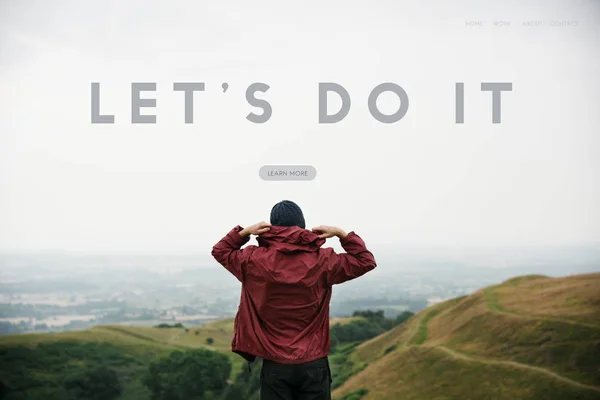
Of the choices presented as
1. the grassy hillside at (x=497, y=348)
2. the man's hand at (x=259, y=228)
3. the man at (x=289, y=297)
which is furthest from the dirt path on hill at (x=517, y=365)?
the man's hand at (x=259, y=228)

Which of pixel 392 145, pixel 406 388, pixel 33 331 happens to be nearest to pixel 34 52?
pixel 33 331

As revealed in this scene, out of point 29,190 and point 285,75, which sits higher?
point 285,75

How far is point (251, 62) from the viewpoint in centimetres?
548

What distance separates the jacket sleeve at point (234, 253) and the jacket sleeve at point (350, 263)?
0.31m

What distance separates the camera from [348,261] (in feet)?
7.82

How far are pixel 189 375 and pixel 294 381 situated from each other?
11.0 ft

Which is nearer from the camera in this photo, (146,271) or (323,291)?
(323,291)

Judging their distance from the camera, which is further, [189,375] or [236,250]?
[189,375]

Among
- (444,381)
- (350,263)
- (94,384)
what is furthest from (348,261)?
(94,384)

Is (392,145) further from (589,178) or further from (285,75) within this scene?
(589,178)

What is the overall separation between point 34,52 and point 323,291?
4.33 metres

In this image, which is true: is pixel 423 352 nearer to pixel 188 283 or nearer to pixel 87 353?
pixel 188 283

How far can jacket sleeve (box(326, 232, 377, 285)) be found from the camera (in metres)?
2.37

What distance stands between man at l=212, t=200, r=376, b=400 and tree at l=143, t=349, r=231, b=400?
3183 millimetres
